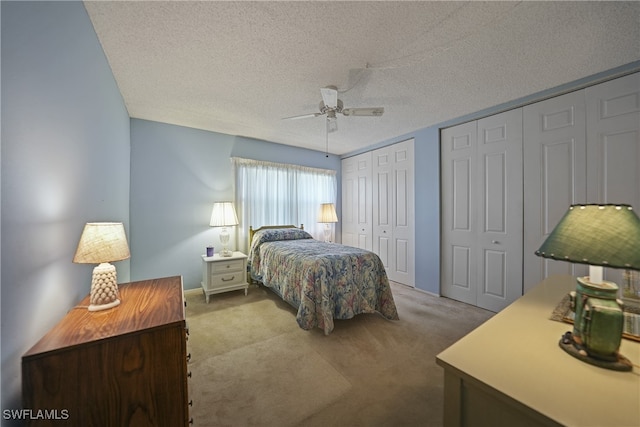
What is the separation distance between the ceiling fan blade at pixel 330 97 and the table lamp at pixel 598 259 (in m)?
1.74

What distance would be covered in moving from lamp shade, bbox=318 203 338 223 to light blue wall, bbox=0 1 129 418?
10.0 ft

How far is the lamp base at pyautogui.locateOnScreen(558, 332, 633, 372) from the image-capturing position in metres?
0.68

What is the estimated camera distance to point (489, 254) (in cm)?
278

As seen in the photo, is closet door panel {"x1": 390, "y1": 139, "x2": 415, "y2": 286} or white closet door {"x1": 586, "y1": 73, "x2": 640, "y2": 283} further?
closet door panel {"x1": 390, "y1": 139, "x2": 415, "y2": 286}

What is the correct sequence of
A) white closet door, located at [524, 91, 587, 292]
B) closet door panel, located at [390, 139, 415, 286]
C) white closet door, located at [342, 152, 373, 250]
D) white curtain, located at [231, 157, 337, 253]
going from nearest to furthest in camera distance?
white closet door, located at [524, 91, 587, 292] < closet door panel, located at [390, 139, 415, 286] < white curtain, located at [231, 157, 337, 253] < white closet door, located at [342, 152, 373, 250]

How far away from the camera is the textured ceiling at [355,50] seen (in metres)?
1.39

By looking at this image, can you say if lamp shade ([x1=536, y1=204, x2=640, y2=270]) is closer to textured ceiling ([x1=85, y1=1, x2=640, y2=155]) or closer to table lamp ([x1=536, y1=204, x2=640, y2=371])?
table lamp ([x1=536, y1=204, x2=640, y2=371])

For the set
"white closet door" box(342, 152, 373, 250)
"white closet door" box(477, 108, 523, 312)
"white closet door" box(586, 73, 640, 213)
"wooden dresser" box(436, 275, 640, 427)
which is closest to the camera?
"wooden dresser" box(436, 275, 640, 427)

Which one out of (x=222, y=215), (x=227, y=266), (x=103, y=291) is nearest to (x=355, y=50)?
(x=103, y=291)

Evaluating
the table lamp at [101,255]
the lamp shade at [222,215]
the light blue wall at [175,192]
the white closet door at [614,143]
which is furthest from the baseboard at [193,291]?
the white closet door at [614,143]

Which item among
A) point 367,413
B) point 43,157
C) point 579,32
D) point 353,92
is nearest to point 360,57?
point 353,92

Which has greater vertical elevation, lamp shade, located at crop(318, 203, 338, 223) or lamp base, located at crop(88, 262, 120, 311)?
lamp shade, located at crop(318, 203, 338, 223)

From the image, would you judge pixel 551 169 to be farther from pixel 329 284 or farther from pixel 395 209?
pixel 329 284

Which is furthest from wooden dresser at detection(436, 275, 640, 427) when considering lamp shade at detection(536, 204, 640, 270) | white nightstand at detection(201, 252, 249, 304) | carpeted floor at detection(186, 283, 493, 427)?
white nightstand at detection(201, 252, 249, 304)
